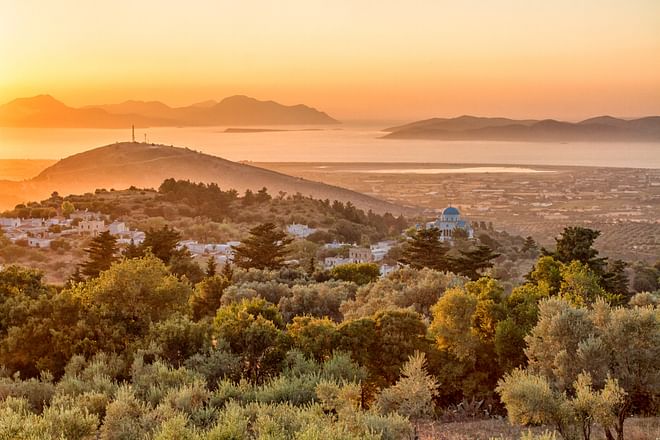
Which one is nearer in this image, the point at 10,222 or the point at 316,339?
the point at 316,339

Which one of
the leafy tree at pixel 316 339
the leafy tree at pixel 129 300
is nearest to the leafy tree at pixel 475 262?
the leafy tree at pixel 129 300

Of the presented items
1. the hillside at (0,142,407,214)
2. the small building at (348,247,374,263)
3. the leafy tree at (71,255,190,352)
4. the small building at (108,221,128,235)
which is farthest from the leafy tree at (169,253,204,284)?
the hillside at (0,142,407,214)

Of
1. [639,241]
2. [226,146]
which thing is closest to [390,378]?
[639,241]

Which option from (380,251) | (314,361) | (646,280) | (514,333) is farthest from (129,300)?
(380,251)

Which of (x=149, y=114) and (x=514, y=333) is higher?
A: (x=149, y=114)

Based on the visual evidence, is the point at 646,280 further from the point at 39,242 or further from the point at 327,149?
the point at 327,149

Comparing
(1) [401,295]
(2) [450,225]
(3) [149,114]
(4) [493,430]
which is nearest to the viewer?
(4) [493,430]

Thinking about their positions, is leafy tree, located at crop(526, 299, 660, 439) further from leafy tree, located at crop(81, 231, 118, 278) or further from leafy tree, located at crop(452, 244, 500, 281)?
leafy tree, located at crop(81, 231, 118, 278)

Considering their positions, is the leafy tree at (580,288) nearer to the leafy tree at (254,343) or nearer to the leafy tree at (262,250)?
the leafy tree at (254,343)
